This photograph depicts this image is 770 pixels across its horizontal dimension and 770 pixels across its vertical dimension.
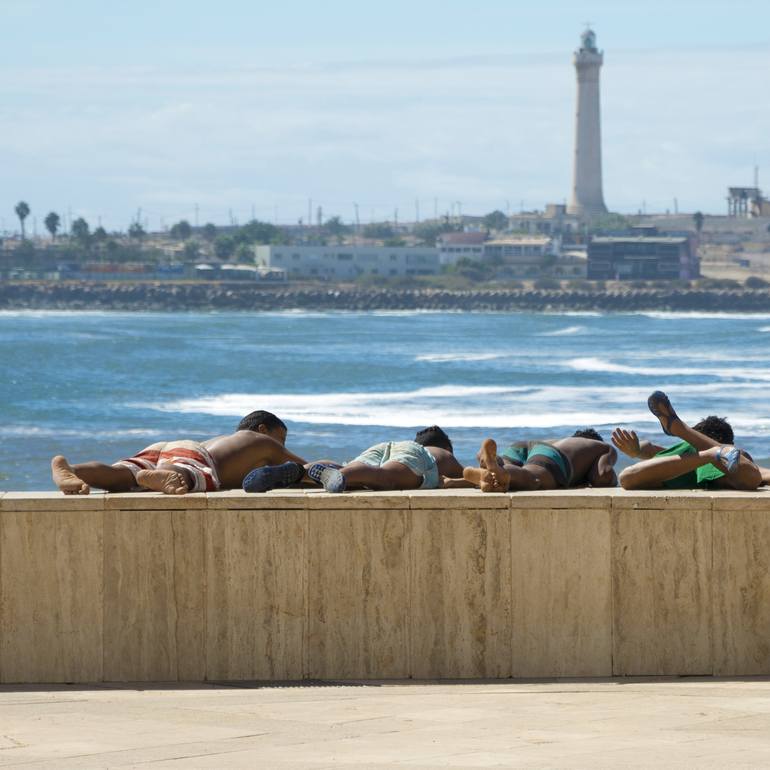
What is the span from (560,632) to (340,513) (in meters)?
0.97

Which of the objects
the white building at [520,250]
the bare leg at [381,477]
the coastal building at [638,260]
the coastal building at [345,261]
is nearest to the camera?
the bare leg at [381,477]

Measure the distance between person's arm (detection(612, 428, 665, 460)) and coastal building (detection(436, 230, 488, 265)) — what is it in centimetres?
16735

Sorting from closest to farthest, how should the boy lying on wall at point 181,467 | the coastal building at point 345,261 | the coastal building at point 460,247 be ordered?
the boy lying on wall at point 181,467, the coastal building at point 345,261, the coastal building at point 460,247

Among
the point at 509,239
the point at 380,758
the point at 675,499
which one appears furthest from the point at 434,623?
the point at 509,239

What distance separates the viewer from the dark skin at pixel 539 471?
686cm

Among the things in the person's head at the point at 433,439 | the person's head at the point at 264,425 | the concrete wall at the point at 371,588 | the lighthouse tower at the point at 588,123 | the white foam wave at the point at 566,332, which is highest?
the lighthouse tower at the point at 588,123

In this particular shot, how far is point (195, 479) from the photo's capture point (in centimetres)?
704

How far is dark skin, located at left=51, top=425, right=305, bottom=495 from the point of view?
6.88 m

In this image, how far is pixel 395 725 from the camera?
227 inches

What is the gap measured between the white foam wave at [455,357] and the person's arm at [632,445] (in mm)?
56582

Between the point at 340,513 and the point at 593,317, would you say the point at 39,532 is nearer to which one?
the point at 340,513

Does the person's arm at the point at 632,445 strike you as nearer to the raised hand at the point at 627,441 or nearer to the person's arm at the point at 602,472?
the raised hand at the point at 627,441

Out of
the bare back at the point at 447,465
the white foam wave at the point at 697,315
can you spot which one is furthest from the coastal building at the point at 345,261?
the bare back at the point at 447,465

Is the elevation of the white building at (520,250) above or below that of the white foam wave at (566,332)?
above
